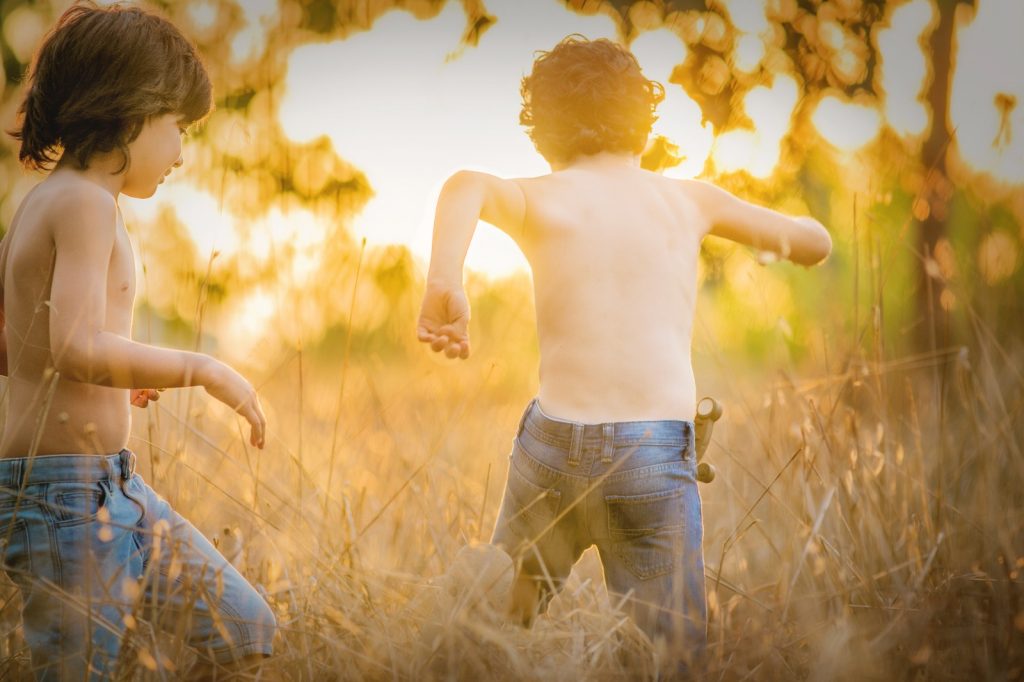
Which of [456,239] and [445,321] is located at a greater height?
[456,239]

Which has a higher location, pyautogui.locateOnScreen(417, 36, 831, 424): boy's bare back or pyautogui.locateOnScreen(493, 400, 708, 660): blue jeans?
pyautogui.locateOnScreen(417, 36, 831, 424): boy's bare back

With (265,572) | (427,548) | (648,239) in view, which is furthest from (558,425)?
(265,572)

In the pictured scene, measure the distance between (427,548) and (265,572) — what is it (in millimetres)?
458

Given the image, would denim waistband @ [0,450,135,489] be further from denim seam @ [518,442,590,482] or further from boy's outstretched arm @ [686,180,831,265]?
boy's outstretched arm @ [686,180,831,265]

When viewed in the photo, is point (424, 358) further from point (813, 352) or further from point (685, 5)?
point (685, 5)

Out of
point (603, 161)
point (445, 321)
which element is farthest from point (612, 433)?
point (603, 161)

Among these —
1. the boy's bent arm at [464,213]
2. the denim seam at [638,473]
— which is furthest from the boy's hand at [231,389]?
the denim seam at [638,473]

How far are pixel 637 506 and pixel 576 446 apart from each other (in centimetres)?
15

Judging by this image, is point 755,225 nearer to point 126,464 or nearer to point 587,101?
point 587,101

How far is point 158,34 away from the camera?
1701 millimetres

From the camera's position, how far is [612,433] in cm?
173

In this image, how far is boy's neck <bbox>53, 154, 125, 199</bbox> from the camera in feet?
5.19

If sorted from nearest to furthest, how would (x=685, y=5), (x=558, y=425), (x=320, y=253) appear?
(x=558, y=425) → (x=320, y=253) → (x=685, y=5)

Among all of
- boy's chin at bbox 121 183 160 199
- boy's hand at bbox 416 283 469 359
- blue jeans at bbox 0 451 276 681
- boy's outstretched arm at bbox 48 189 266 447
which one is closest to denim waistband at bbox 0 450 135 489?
blue jeans at bbox 0 451 276 681
